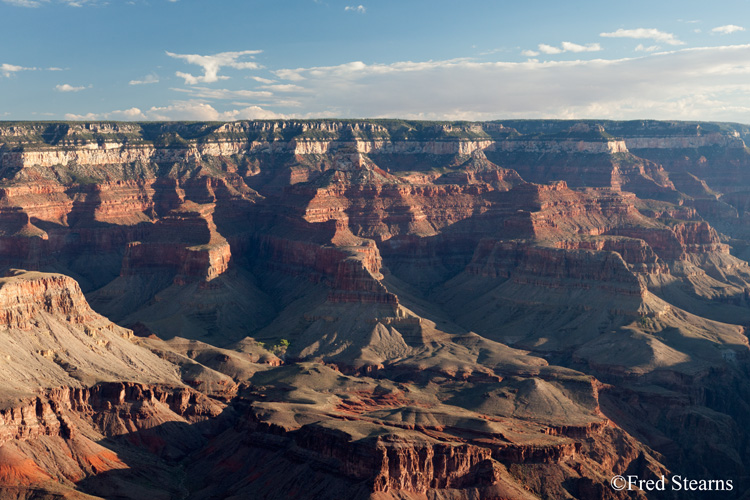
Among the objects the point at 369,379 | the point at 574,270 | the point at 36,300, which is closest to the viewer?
the point at 36,300

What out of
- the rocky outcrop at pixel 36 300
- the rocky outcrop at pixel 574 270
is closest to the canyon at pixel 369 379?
the rocky outcrop at pixel 36 300

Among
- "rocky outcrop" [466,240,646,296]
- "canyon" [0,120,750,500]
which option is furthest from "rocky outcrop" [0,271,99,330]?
"rocky outcrop" [466,240,646,296]

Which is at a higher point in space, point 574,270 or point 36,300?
point 36,300

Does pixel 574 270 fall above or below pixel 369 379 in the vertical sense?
above

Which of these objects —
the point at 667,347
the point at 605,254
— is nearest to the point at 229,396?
the point at 667,347

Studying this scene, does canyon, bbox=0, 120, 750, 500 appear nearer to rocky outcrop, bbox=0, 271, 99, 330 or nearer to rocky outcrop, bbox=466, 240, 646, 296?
rocky outcrop, bbox=0, 271, 99, 330

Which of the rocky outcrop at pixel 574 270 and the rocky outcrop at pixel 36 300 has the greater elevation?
the rocky outcrop at pixel 36 300

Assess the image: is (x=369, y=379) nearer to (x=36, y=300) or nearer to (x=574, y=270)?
(x=36, y=300)

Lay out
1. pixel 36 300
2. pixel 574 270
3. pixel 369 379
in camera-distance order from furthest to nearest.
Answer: pixel 574 270 < pixel 369 379 < pixel 36 300

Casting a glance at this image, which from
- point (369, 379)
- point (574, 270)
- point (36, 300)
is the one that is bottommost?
point (369, 379)

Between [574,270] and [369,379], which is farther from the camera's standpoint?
[574,270]

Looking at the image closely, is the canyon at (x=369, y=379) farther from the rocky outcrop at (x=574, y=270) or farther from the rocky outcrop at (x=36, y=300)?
the rocky outcrop at (x=574, y=270)

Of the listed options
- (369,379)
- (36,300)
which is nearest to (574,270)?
(369,379)
